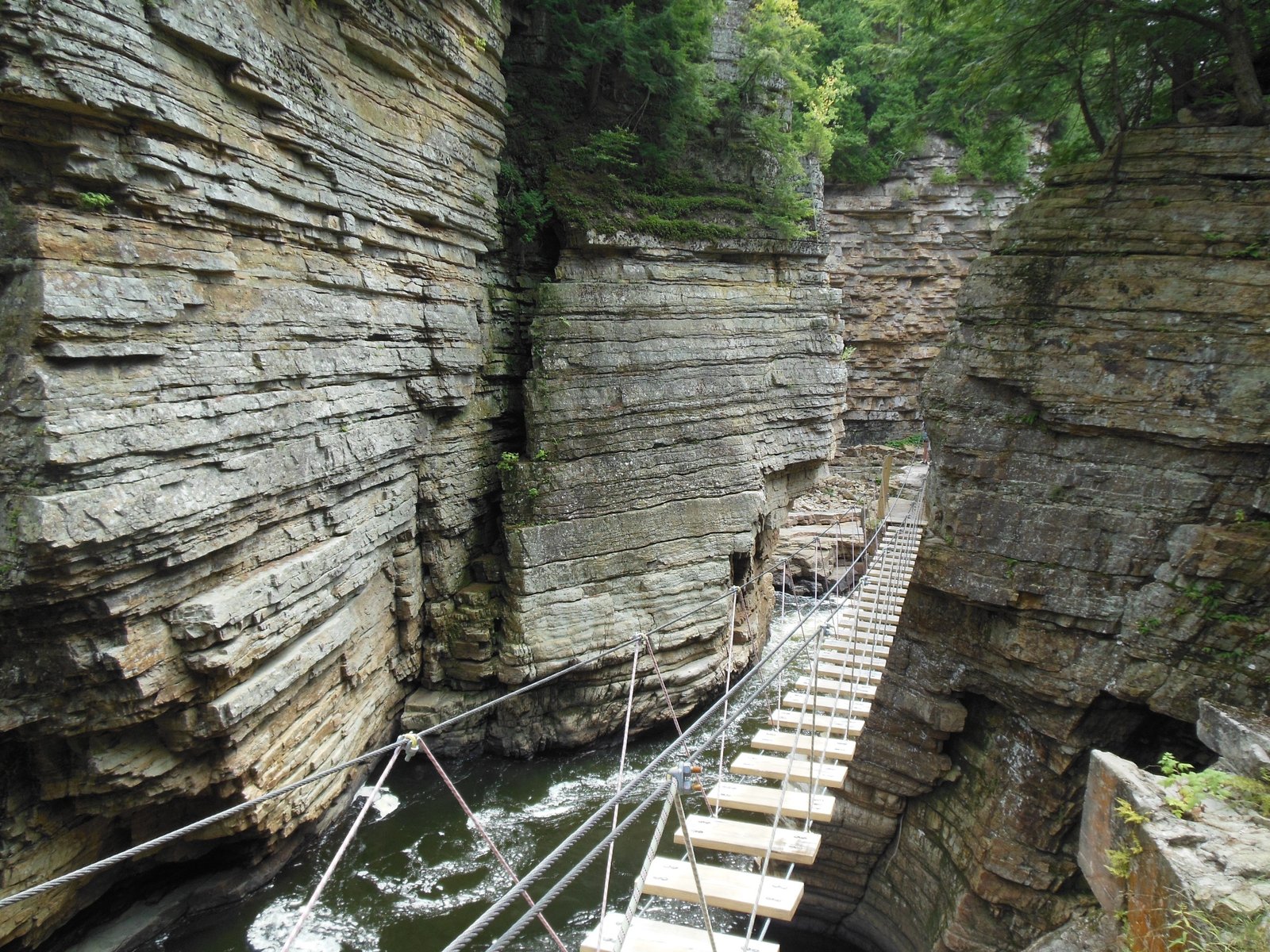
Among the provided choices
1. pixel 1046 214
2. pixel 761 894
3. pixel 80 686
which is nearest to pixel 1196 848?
pixel 761 894

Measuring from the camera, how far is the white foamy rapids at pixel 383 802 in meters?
8.34

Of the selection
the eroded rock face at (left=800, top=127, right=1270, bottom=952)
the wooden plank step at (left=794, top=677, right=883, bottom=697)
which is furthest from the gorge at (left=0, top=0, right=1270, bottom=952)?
the wooden plank step at (left=794, top=677, right=883, bottom=697)

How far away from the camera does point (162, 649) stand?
5.51 m

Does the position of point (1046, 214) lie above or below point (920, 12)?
below

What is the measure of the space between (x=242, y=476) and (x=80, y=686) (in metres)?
1.89

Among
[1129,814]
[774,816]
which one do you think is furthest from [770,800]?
[1129,814]

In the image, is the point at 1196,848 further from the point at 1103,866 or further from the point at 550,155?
the point at 550,155

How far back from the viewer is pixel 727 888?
4367 millimetres

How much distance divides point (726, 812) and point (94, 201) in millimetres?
9155

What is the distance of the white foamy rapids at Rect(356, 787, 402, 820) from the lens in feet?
27.3

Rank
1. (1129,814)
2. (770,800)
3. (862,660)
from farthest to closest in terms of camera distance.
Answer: (862,660) < (770,800) < (1129,814)

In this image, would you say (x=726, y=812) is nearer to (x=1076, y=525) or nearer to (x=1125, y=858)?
(x=1076, y=525)

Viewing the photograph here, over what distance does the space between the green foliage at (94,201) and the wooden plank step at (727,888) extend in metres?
5.81

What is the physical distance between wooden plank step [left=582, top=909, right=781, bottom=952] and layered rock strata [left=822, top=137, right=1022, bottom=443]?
18.7m
